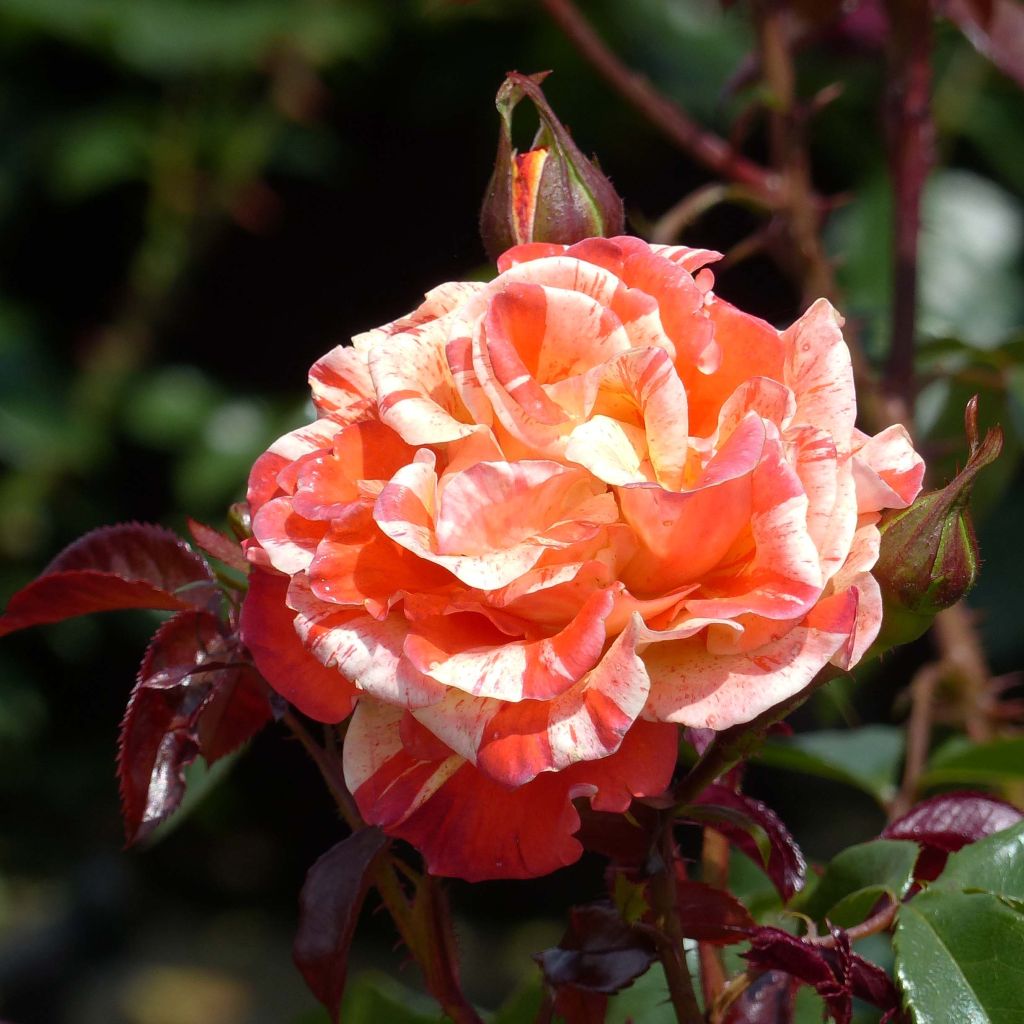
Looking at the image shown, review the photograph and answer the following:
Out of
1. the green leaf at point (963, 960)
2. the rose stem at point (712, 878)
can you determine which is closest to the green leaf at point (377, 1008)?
the rose stem at point (712, 878)

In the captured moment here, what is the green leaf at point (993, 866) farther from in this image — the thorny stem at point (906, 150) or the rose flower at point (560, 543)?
the thorny stem at point (906, 150)

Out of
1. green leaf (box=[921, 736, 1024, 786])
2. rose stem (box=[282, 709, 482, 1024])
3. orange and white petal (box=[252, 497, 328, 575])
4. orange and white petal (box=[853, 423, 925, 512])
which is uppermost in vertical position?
orange and white petal (box=[853, 423, 925, 512])

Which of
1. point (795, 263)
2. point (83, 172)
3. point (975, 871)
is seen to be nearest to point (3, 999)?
point (83, 172)

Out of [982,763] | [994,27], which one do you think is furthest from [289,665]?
[994,27]

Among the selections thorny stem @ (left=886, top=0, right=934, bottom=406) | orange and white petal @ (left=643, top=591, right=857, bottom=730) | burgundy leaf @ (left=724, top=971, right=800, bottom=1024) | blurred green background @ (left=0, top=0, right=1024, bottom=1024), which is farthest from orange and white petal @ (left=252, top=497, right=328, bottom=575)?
blurred green background @ (left=0, top=0, right=1024, bottom=1024)

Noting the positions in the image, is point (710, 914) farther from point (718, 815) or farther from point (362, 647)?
point (362, 647)

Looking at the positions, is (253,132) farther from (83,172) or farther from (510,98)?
(510,98)

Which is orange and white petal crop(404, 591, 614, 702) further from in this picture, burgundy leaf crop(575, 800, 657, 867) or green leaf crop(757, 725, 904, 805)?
green leaf crop(757, 725, 904, 805)
